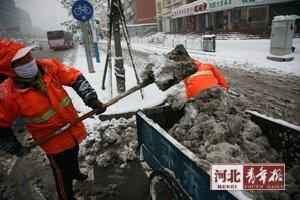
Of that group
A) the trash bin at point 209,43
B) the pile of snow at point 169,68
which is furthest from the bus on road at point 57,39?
the pile of snow at point 169,68

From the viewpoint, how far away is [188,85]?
4.43m

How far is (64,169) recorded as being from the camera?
11.8 feet

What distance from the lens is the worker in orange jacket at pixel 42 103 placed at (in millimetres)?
3034

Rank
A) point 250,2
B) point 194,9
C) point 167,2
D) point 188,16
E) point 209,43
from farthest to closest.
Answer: point 167,2, point 188,16, point 194,9, point 250,2, point 209,43

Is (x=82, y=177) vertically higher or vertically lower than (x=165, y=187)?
lower

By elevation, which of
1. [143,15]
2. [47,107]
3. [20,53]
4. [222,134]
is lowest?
[222,134]

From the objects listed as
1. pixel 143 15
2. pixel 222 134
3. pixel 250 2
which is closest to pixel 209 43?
pixel 250 2

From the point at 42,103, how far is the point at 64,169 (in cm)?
97

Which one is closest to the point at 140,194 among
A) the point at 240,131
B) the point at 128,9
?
the point at 240,131

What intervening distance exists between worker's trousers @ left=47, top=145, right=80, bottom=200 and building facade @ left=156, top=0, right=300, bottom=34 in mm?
21955

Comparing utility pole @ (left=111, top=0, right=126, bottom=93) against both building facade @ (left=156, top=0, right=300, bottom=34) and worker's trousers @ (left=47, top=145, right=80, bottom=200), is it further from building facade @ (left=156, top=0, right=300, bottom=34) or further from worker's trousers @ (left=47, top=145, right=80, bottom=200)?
building facade @ (left=156, top=0, right=300, bottom=34)

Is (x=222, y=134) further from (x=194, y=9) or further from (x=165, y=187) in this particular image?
(x=194, y=9)

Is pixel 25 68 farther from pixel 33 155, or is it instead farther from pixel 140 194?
pixel 33 155

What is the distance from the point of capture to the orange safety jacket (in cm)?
302
